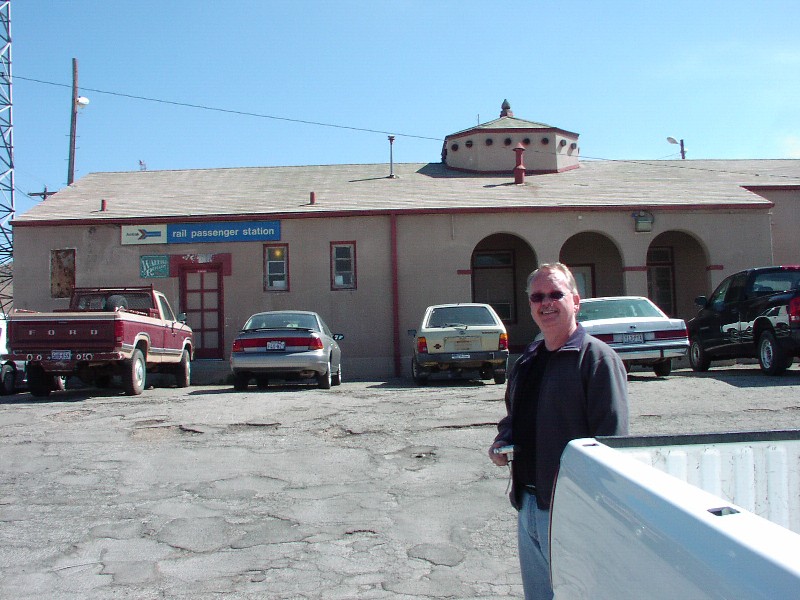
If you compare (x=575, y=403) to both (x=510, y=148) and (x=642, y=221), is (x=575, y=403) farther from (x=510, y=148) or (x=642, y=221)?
(x=510, y=148)

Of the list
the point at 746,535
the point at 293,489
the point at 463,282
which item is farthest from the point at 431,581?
the point at 463,282

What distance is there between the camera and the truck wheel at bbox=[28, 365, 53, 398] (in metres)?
13.2

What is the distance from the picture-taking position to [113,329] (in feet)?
41.3

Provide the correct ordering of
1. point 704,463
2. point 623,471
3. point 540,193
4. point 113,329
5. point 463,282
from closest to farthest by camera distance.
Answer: point 623,471 < point 704,463 < point 113,329 < point 463,282 < point 540,193

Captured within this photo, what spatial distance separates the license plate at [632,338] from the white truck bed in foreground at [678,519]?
1015 cm

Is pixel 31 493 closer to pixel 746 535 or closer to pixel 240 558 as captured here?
pixel 240 558

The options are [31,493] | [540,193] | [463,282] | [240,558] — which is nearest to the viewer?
[240,558]

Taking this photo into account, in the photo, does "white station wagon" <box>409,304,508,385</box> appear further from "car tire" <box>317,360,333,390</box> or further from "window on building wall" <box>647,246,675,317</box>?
"window on building wall" <box>647,246,675,317</box>

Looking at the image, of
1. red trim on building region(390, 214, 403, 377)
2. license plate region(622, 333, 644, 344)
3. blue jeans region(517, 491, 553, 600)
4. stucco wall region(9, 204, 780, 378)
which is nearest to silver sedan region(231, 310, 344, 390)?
license plate region(622, 333, 644, 344)

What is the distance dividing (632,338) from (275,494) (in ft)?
25.1

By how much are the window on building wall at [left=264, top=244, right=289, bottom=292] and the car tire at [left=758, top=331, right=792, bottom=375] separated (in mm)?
10850

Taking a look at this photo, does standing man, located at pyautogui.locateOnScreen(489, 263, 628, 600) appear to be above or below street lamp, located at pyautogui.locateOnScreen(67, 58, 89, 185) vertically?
below

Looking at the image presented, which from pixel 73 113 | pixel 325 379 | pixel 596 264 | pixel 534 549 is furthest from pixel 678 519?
pixel 73 113

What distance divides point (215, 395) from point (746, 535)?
11.8 m
